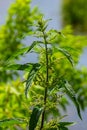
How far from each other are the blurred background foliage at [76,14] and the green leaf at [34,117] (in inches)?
396

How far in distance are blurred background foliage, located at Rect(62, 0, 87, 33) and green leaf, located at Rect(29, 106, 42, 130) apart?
10.0 meters

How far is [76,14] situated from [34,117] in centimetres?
1048

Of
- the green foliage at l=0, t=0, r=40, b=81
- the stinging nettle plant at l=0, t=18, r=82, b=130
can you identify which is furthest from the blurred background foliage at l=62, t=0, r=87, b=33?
the stinging nettle plant at l=0, t=18, r=82, b=130

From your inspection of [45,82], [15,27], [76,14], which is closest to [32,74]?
[45,82]

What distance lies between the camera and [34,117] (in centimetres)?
111

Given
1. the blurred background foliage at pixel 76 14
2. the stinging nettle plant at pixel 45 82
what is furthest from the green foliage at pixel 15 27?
the blurred background foliage at pixel 76 14

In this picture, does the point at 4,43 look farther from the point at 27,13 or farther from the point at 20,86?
the point at 20,86

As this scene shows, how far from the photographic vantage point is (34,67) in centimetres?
117

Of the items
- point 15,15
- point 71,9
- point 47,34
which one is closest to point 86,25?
point 71,9

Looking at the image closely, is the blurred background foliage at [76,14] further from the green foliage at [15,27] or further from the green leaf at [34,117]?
the green leaf at [34,117]

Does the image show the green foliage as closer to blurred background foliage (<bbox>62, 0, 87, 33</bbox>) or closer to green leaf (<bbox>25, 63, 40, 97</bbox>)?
green leaf (<bbox>25, 63, 40, 97</bbox>)

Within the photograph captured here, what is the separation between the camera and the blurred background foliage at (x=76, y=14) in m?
11.3

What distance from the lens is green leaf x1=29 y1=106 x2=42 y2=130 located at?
1.09m

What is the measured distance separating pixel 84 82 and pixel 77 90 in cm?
6
